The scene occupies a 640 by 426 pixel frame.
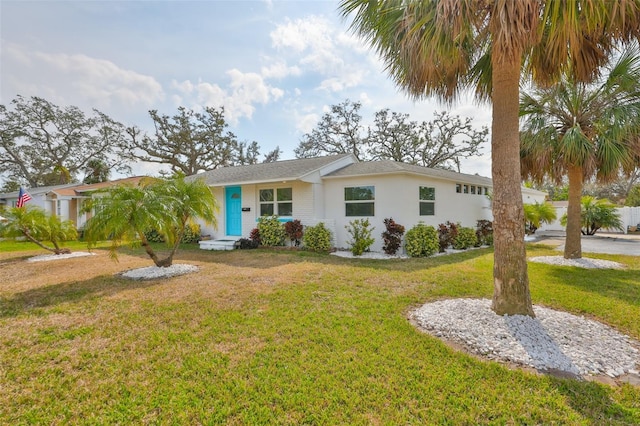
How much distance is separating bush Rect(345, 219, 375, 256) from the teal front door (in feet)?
18.0

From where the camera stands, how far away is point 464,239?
12.7 metres

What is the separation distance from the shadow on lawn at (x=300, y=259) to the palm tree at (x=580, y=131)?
363 cm

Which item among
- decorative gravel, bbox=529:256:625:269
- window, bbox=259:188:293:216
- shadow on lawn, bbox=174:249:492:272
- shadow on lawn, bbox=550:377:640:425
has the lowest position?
shadow on lawn, bbox=550:377:640:425

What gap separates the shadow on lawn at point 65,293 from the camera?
5367mm

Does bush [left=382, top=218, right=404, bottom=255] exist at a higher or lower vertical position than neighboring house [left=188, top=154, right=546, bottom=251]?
lower

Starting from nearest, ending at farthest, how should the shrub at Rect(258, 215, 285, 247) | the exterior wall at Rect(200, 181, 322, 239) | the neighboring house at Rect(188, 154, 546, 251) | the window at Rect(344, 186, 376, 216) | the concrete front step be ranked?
the neighboring house at Rect(188, 154, 546, 251) < the window at Rect(344, 186, 376, 216) < the exterior wall at Rect(200, 181, 322, 239) < the shrub at Rect(258, 215, 285, 247) < the concrete front step

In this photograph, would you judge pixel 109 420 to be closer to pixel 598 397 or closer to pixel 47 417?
pixel 47 417

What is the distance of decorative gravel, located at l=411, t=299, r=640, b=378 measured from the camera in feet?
10.9

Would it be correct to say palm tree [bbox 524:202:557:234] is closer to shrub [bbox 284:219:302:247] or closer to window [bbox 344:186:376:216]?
window [bbox 344:186:376:216]

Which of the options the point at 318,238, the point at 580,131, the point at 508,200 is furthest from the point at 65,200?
the point at 580,131

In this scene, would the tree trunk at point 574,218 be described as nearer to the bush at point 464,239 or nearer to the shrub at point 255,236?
the bush at point 464,239

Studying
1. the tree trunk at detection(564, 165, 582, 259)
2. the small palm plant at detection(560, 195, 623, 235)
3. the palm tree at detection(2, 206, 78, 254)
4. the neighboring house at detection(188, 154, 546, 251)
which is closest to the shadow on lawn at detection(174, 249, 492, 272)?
the neighboring house at detection(188, 154, 546, 251)

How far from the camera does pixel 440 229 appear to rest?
38.3ft

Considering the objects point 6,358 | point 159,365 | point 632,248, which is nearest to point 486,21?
point 159,365
